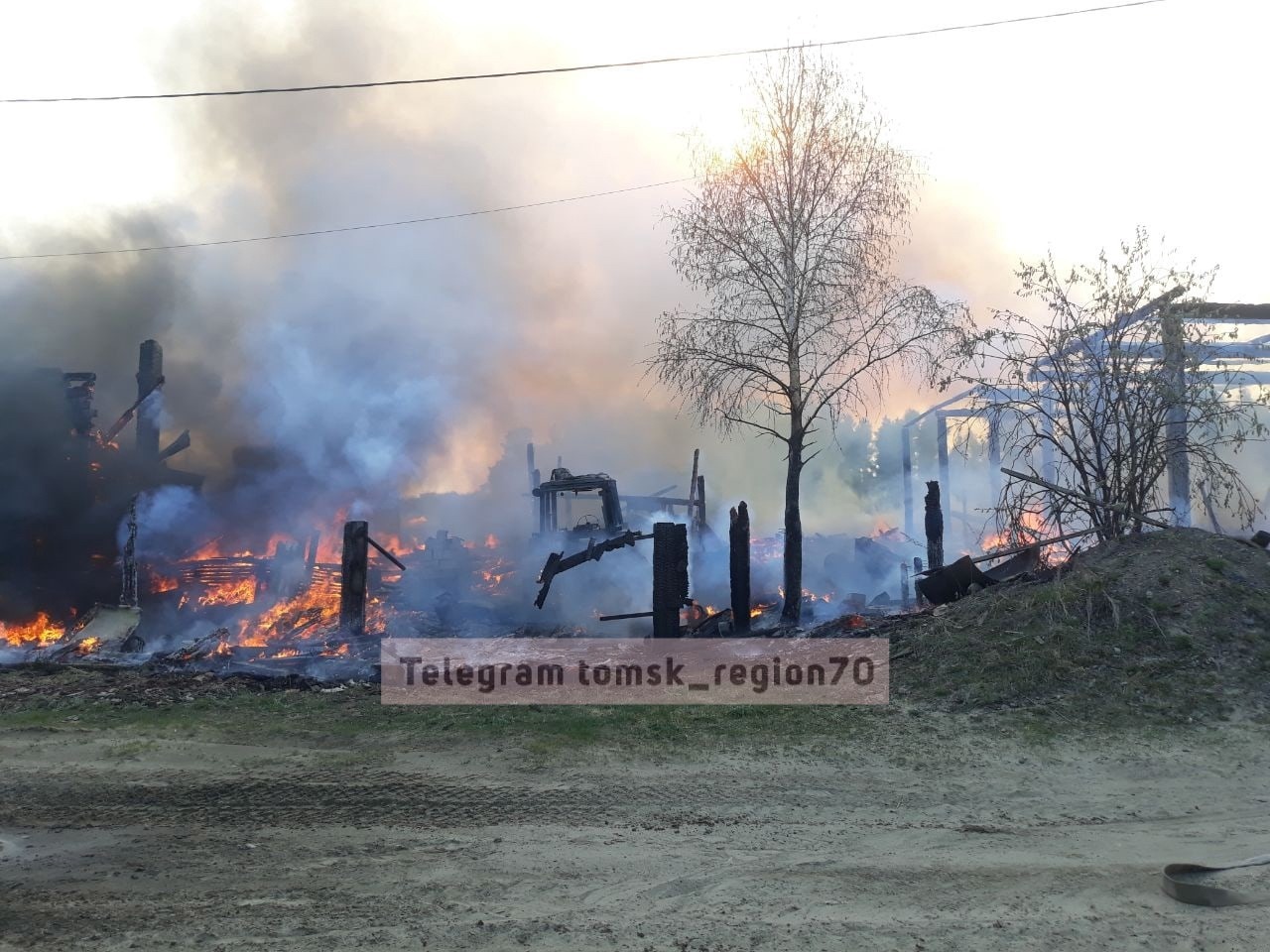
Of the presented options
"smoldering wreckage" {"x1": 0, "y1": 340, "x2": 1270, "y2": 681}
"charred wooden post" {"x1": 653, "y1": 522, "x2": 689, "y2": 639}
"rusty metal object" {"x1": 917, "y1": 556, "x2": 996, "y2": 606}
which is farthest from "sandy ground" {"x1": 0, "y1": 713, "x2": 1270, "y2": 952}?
"charred wooden post" {"x1": 653, "y1": 522, "x2": 689, "y2": 639}

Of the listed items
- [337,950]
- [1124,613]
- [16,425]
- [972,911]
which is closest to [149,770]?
[337,950]

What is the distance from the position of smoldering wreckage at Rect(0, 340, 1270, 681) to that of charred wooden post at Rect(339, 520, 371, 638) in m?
0.03

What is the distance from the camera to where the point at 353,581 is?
12773mm

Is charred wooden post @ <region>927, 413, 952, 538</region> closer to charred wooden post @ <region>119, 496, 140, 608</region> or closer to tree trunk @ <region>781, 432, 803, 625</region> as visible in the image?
tree trunk @ <region>781, 432, 803, 625</region>

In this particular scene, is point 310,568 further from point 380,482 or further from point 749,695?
point 749,695

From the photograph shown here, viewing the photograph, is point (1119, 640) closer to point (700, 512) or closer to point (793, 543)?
point (793, 543)

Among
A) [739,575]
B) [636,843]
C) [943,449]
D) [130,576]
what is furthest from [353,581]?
[943,449]

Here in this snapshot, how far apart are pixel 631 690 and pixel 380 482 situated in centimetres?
2083

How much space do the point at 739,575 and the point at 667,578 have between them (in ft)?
5.77

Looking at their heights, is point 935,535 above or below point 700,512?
below

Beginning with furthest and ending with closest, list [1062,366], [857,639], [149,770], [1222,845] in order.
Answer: [1062,366] < [857,639] < [149,770] < [1222,845]

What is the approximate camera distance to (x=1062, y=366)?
440 inches

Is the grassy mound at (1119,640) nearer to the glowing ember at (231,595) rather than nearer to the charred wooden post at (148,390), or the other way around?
the glowing ember at (231,595)

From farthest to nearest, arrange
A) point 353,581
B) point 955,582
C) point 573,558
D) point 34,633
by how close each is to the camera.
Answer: point 34,633
point 573,558
point 353,581
point 955,582
